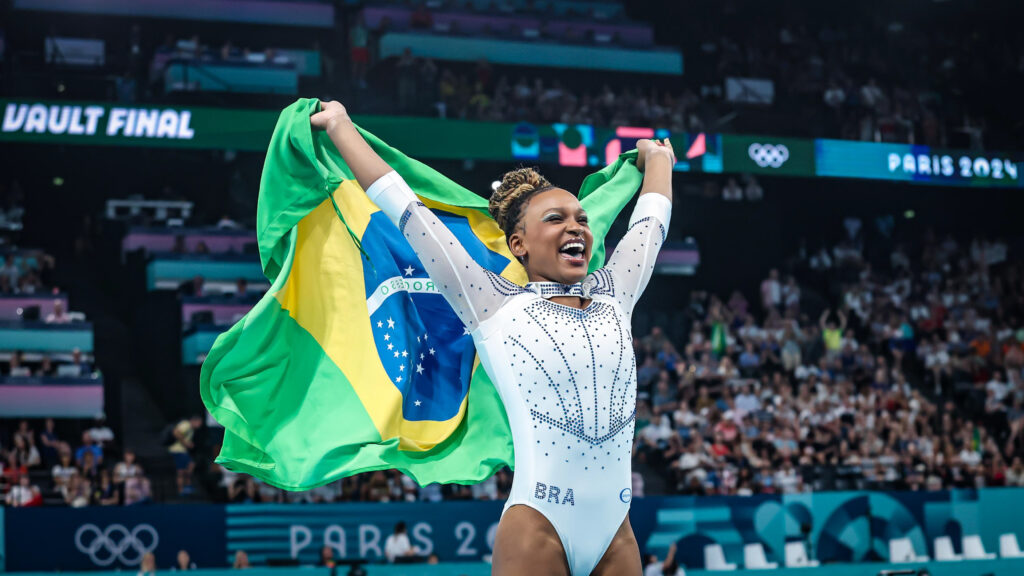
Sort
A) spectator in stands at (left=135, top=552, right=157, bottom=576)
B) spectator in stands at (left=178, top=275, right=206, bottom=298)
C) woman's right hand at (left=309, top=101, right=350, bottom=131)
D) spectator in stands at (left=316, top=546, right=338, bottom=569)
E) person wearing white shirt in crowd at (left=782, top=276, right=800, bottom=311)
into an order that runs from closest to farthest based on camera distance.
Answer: woman's right hand at (left=309, top=101, right=350, bottom=131), spectator in stands at (left=135, top=552, right=157, bottom=576), spectator in stands at (left=316, top=546, right=338, bottom=569), spectator in stands at (left=178, top=275, right=206, bottom=298), person wearing white shirt in crowd at (left=782, top=276, right=800, bottom=311)

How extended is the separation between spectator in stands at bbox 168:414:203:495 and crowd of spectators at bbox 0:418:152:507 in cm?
59

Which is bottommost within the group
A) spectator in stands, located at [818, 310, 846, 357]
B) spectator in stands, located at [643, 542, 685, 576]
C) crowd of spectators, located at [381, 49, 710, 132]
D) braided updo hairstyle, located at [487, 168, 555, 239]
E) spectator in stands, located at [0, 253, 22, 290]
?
spectator in stands, located at [643, 542, 685, 576]

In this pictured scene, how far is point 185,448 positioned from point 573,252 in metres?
12.8

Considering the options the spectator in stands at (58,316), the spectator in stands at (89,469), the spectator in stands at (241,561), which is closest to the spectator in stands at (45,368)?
the spectator in stands at (58,316)

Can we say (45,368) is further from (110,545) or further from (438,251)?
(438,251)

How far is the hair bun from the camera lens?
180 inches

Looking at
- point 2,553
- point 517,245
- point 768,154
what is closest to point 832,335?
point 768,154

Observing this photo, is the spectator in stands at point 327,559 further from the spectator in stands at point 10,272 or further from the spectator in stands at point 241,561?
the spectator in stands at point 10,272

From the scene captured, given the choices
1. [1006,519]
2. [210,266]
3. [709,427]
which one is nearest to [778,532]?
[709,427]

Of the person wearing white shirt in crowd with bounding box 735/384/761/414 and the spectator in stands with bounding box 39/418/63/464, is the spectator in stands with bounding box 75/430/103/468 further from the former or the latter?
the person wearing white shirt in crowd with bounding box 735/384/761/414

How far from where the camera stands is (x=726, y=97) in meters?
25.4

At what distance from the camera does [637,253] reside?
4699 mm

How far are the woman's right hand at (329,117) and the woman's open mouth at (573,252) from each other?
107cm

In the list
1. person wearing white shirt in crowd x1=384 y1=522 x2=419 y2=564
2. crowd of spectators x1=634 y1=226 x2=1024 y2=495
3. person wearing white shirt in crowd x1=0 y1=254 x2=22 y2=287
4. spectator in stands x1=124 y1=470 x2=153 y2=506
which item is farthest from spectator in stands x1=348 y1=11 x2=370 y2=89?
person wearing white shirt in crowd x1=384 y1=522 x2=419 y2=564
